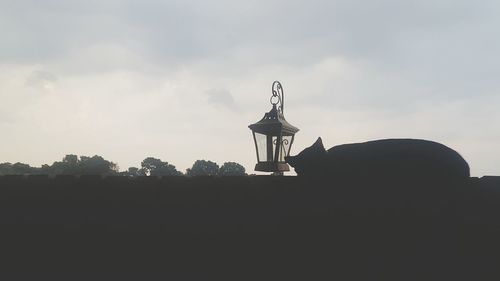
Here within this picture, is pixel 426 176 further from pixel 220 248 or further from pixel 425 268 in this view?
pixel 220 248

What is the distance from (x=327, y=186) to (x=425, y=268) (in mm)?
1355

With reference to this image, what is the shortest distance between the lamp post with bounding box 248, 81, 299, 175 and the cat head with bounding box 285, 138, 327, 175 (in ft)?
6.03

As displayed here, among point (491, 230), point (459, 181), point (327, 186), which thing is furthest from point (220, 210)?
point (491, 230)

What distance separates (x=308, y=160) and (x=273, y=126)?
2.29 meters

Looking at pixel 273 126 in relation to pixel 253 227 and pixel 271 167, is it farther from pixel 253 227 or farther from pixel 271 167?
pixel 253 227

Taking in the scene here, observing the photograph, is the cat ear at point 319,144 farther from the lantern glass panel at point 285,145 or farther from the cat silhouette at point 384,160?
the lantern glass panel at point 285,145

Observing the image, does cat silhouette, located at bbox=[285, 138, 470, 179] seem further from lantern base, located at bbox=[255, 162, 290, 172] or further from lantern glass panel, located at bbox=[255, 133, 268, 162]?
lantern glass panel, located at bbox=[255, 133, 268, 162]

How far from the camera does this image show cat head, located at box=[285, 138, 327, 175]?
16.3ft

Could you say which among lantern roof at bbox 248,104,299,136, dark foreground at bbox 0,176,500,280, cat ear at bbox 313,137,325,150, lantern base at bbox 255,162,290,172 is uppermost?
lantern roof at bbox 248,104,299,136

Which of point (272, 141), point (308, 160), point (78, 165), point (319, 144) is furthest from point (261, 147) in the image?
point (78, 165)

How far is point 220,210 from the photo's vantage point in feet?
15.2

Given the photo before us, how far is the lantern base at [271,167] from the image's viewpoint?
23.0 feet

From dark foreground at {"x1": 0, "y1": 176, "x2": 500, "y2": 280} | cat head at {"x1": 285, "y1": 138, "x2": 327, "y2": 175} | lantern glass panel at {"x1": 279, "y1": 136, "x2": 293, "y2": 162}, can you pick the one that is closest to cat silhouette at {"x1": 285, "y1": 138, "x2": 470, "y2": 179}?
cat head at {"x1": 285, "y1": 138, "x2": 327, "y2": 175}

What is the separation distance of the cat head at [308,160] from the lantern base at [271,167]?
179 centimetres
